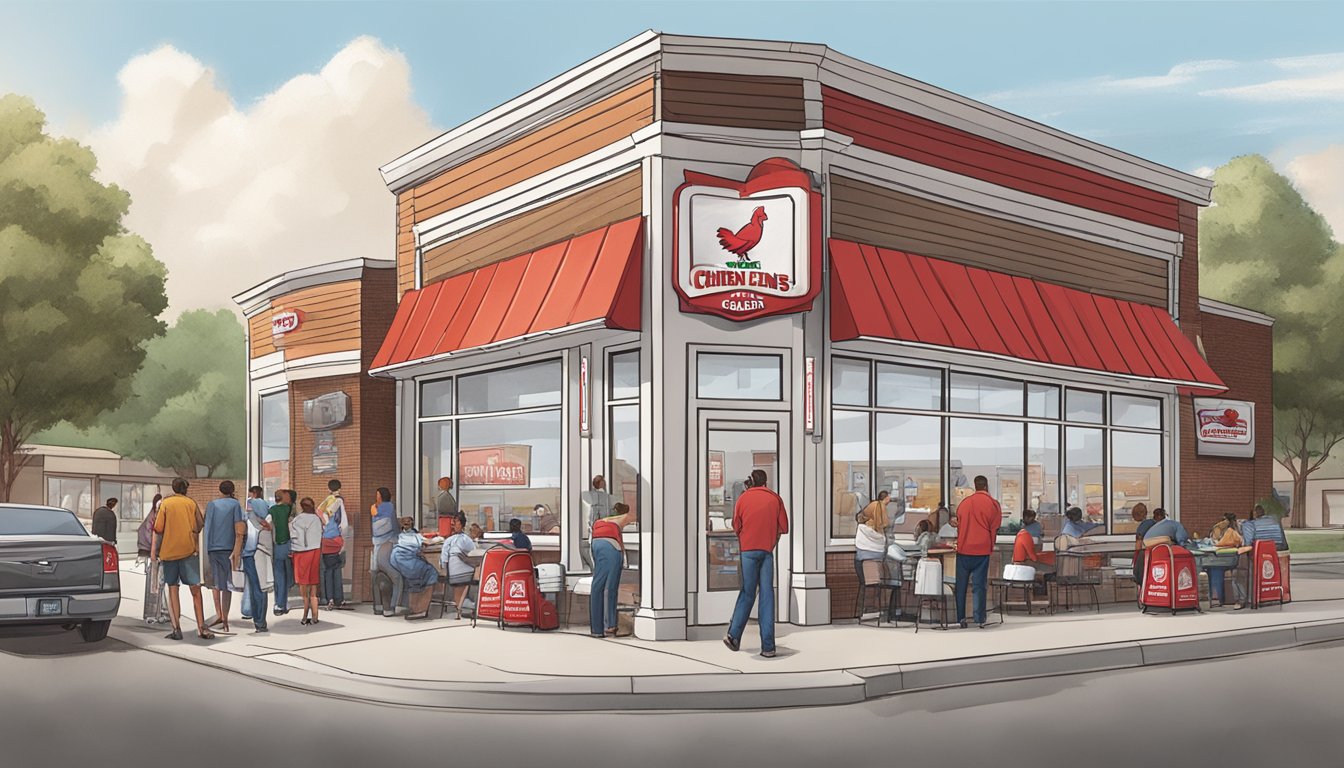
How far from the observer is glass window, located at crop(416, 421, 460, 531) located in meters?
20.5

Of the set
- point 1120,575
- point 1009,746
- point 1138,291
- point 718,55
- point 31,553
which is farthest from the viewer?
point 1138,291

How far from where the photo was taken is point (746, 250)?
15680 mm

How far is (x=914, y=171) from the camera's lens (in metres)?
18.1

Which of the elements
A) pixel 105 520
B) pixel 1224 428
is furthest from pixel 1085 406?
pixel 105 520

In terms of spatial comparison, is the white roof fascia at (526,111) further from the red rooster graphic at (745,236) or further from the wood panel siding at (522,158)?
the red rooster graphic at (745,236)

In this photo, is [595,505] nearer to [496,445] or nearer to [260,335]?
[496,445]

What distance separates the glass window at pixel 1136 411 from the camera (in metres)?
21.8

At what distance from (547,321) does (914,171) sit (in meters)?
5.99

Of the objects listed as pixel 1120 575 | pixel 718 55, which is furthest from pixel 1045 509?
pixel 718 55

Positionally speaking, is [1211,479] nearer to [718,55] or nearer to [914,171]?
[914,171]

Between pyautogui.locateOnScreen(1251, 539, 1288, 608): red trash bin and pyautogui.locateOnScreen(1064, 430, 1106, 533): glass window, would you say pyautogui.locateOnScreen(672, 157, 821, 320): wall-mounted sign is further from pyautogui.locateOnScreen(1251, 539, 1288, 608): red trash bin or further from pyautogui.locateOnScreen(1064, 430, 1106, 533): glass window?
pyautogui.locateOnScreen(1251, 539, 1288, 608): red trash bin

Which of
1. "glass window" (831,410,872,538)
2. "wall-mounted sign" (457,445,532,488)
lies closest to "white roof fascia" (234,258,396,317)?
"wall-mounted sign" (457,445,532,488)

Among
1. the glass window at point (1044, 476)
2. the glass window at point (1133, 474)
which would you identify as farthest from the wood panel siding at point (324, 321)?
the glass window at point (1133, 474)

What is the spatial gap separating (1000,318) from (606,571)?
7613mm
